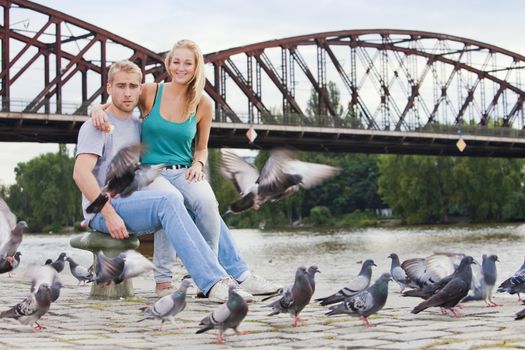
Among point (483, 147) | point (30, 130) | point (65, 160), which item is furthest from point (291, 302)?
point (65, 160)

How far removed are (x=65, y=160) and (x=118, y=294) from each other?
9366cm

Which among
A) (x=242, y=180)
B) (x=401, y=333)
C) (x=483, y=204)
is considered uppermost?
(x=242, y=180)

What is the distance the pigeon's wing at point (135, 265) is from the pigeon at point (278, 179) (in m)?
0.82

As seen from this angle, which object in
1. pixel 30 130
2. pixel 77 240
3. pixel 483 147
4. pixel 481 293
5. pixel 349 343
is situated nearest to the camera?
pixel 349 343

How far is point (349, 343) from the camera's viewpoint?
18.4ft

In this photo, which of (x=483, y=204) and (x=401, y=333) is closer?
(x=401, y=333)

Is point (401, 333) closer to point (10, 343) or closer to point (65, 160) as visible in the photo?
point (10, 343)

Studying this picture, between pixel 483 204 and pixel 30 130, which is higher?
pixel 30 130

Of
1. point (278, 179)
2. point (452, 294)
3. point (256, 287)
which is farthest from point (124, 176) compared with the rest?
point (452, 294)

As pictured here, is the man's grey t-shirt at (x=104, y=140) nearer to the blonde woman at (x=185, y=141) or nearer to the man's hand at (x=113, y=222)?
the blonde woman at (x=185, y=141)

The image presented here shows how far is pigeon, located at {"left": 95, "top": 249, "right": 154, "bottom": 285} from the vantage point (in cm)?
770

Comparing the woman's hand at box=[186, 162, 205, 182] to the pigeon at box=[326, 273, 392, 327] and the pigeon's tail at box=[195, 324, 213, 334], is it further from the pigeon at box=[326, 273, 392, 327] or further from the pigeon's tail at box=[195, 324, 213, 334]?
the pigeon's tail at box=[195, 324, 213, 334]

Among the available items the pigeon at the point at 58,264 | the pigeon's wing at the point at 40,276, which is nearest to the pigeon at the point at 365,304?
the pigeon's wing at the point at 40,276

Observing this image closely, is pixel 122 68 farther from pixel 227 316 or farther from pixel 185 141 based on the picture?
pixel 227 316
